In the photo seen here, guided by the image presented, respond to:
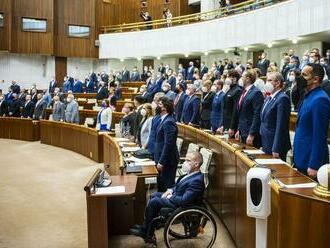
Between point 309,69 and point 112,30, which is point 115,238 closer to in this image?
point 309,69

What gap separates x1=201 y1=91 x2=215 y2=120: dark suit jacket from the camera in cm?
768

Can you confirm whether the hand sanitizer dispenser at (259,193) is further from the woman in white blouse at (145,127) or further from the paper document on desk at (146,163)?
the woman in white blouse at (145,127)

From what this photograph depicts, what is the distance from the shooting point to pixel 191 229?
433 cm

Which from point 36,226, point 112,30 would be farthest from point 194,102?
point 112,30

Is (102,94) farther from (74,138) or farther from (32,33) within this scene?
(32,33)

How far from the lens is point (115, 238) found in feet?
15.5

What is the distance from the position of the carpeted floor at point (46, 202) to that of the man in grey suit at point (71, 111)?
1.12m

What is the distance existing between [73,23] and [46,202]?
1732 cm

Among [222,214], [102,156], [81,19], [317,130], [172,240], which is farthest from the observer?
[81,19]

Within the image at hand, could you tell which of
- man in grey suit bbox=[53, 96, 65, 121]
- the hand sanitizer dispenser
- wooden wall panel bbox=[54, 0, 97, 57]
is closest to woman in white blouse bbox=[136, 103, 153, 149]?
the hand sanitizer dispenser

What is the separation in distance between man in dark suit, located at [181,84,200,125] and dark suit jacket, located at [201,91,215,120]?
10cm

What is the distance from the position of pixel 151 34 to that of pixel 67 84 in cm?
460

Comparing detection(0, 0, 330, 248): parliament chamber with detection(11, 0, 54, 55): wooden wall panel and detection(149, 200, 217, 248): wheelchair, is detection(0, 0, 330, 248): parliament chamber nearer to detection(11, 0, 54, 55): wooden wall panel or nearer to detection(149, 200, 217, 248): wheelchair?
detection(149, 200, 217, 248): wheelchair

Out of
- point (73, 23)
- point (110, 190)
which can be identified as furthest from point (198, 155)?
point (73, 23)
